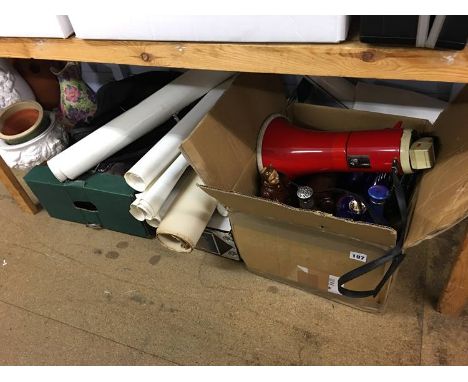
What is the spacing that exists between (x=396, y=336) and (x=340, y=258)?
265 millimetres

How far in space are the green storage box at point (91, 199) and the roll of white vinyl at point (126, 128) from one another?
0.05 m

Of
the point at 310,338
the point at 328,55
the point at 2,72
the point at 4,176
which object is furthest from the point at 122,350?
the point at 2,72

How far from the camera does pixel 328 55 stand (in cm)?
63

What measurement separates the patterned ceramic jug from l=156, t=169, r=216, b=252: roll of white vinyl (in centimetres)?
55

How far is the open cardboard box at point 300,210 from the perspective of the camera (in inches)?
29.2

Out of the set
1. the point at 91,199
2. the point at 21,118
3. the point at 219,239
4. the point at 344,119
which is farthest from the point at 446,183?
the point at 21,118

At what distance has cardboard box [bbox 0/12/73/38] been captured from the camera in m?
0.80

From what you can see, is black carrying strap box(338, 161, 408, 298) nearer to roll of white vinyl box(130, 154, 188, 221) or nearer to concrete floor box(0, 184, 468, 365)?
concrete floor box(0, 184, 468, 365)

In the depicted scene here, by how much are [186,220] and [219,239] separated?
142 mm

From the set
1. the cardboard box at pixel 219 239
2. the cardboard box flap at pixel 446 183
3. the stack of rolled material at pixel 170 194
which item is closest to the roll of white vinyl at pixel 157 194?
the stack of rolled material at pixel 170 194

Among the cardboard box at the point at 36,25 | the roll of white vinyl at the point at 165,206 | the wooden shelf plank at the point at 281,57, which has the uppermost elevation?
the cardboard box at the point at 36,25

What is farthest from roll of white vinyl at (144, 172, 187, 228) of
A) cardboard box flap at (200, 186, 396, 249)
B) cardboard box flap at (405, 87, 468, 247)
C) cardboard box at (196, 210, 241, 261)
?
cardboard box flap at (405, 87, 468, 247)

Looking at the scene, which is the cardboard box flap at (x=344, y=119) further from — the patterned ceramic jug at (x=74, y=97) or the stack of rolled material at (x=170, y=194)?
the patterned ceramic jug at (x=74, y=97)

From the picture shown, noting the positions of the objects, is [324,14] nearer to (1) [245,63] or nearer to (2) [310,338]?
(1) [245,63]
